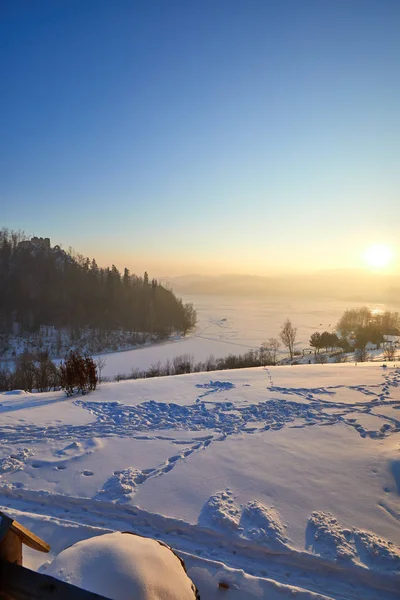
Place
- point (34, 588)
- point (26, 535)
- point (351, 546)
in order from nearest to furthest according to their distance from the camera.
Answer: point (34, 588) < point (26, 535) < point (351, 546)

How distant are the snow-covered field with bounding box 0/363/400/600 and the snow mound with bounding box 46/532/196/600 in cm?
19

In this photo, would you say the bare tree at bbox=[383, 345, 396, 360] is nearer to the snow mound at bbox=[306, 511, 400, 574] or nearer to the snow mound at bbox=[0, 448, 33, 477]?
the snow mound at bbox=[306, 511, 400, 574]

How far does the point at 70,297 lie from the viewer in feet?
220

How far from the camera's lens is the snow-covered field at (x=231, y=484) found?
361 centimetres

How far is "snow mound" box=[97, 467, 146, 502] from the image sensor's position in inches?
187

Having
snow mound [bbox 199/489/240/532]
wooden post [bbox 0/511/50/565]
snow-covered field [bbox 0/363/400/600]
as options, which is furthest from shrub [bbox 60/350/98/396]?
wooden post [bbox 0/511/50/565]

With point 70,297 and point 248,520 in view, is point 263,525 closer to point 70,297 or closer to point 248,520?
point 248,520

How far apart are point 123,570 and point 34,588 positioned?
2.26 feet

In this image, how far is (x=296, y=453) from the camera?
19.7 ft

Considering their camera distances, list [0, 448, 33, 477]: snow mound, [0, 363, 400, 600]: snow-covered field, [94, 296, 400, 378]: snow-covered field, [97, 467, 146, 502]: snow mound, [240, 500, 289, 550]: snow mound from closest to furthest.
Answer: [0, 363, 400, 600]: snow-covered field, [240, 500, 289, 550]: snow mound, [97, 467, 146, 502]: snow mound, [0, 448, 33, 477]: snow mound, [94, 296, 400, 378]: snow-covered field

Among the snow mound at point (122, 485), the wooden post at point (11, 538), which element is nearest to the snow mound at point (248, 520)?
the snow mound at point (122, 485)

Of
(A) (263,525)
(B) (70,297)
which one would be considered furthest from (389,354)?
(B) (70,297)

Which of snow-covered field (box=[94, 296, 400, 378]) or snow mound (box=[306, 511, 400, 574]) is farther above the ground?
snow mound (box=[306, 511, 400, 574])

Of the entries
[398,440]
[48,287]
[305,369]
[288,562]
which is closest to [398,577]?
[288,562]
